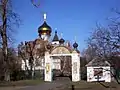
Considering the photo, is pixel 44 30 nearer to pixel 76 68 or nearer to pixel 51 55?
pixel 51 55

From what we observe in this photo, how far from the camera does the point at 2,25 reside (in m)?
44.6

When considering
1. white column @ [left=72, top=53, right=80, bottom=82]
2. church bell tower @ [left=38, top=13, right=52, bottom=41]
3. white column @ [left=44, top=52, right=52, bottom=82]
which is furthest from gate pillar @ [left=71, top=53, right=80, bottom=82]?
church bell tower @ [left=38, top=13, right=52, bottom=41]

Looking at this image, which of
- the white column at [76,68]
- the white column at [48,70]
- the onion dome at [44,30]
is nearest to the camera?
the white column at [76,68]

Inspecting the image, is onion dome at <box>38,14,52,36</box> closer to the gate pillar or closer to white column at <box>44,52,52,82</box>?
white column at <box>44,52,52,82</box>

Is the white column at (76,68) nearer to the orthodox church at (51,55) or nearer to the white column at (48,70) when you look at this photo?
the orthodox church at (51,55)

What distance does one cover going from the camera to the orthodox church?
56344 mm

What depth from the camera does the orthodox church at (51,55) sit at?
5634cm

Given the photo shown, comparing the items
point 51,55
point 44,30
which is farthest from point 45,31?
point 51,55

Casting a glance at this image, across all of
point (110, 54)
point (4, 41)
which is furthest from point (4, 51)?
point (110, 54)

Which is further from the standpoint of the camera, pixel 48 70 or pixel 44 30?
pixel 44 30

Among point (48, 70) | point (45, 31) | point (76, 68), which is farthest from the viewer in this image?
point (45, 31)

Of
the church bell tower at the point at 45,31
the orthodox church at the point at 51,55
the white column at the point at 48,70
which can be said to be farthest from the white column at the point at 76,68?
the church bell tower at the point at 45,31

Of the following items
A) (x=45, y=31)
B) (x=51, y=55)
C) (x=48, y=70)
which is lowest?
(x=48, y=70)

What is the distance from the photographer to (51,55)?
57656 millimetres
